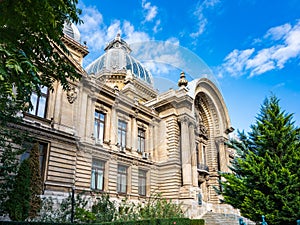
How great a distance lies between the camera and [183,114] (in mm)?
24453

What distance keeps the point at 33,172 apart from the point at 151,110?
14.6m

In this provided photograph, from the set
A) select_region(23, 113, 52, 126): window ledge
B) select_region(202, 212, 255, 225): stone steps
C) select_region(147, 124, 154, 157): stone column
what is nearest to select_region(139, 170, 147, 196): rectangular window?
select_region(147, 124, 154, 157): stone column

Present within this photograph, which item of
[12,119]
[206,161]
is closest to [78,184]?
[12,119]

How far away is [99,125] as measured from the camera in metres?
19.2

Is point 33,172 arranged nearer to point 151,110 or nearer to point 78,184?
point 78,184

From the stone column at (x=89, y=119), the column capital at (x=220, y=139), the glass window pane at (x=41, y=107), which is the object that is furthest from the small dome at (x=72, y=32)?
the column capital at (x=220, y=139)

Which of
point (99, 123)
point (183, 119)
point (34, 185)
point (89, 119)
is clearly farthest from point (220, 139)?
point (34, 185)

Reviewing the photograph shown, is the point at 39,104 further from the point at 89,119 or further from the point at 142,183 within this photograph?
the point at 142,183

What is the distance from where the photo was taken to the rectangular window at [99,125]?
18.6m

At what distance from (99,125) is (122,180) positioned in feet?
15.2

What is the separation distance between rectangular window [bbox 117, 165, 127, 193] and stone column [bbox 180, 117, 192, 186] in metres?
6.61

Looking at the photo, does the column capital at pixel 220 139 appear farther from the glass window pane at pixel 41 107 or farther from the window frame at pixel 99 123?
the glass window pane at pixel 41 107

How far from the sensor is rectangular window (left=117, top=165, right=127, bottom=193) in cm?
1866

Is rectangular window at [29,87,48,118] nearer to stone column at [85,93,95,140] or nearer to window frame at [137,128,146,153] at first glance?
stone column at [85,93,95,140]
